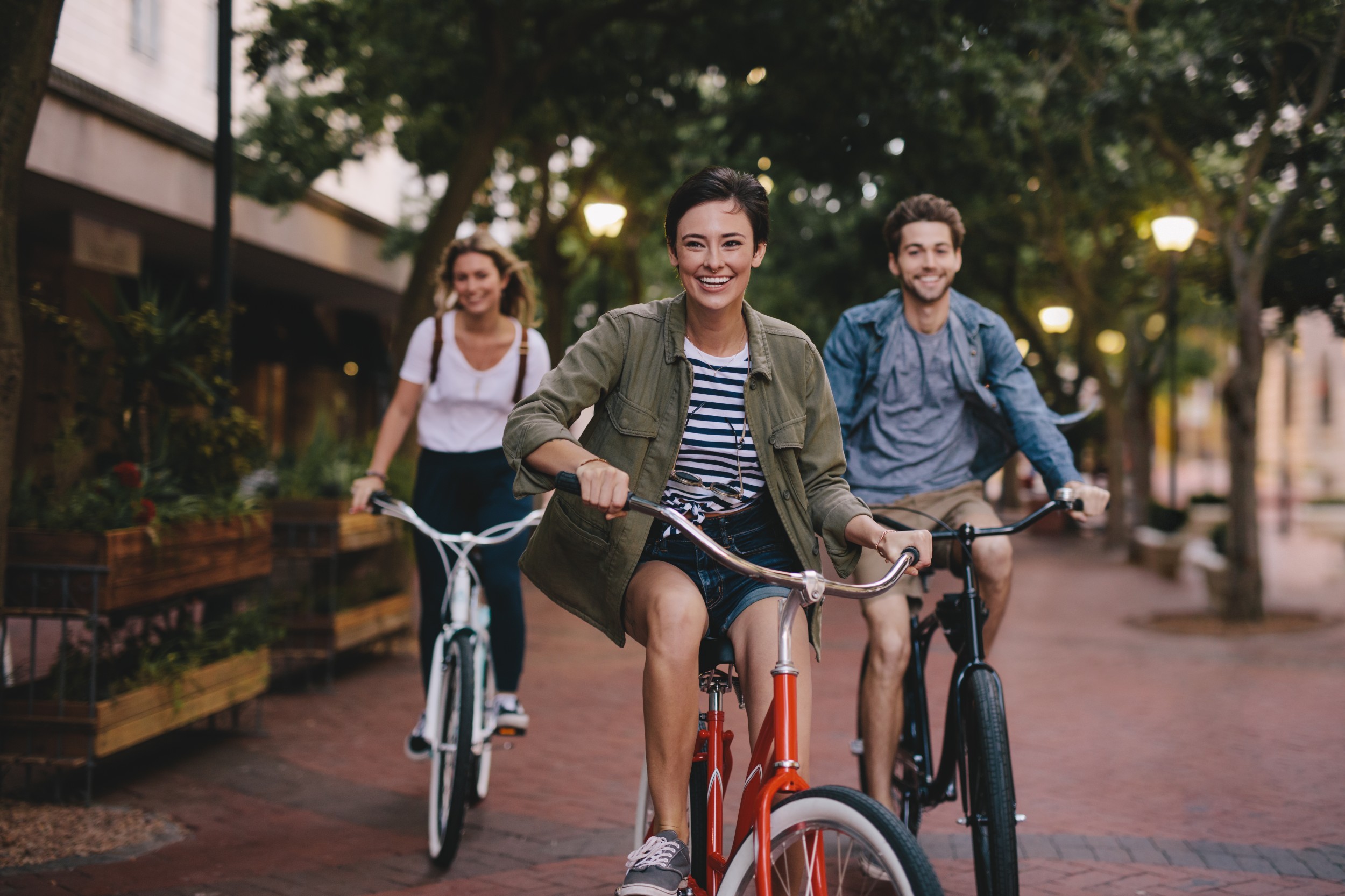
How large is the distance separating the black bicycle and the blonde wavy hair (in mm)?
1974

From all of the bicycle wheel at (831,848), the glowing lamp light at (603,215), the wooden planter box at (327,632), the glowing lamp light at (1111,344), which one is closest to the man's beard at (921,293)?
the bicycle wheel at (831,848)

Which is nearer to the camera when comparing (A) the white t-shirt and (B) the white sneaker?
(B) the white sneaker

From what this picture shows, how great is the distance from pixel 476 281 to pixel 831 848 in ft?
10.1

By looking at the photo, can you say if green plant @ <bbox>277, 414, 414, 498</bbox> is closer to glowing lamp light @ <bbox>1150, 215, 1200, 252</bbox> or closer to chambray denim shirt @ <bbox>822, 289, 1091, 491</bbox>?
chambray denim shirt @ <bbox>822, 289, 1091, 491</bbox>

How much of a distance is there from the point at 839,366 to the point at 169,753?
3833 millimetres

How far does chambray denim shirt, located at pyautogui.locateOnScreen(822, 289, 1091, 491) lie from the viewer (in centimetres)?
415

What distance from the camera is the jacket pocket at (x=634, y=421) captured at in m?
2.94

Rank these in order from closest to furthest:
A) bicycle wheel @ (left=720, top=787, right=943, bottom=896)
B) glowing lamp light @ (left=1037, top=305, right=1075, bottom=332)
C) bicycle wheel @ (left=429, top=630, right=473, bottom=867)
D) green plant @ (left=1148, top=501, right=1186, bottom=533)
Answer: bicycle wheel @ (left=720, top=787, right=943, bottom=896) < bicycle wheel @ (left=429, top=630, right=473, bottom=867) < green plant @ (left=1148, top=501, right=1186, bottom=533) < glowing lamp light @ (left=1037, top=305, right=1075, bottom=332)

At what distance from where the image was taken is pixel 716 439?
2994mm

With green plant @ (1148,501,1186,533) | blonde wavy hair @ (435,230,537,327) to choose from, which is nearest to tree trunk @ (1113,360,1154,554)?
green plant @ (1148,501,1186,533)

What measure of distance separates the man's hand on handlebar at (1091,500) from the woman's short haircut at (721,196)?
120 cm

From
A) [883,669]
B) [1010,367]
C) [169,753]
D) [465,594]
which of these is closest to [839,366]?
[1010,367]

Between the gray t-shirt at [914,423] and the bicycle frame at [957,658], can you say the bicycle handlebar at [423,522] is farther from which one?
the bicycle frame at [957,658]

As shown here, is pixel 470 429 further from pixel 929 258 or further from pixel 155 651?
pixel 929 258
